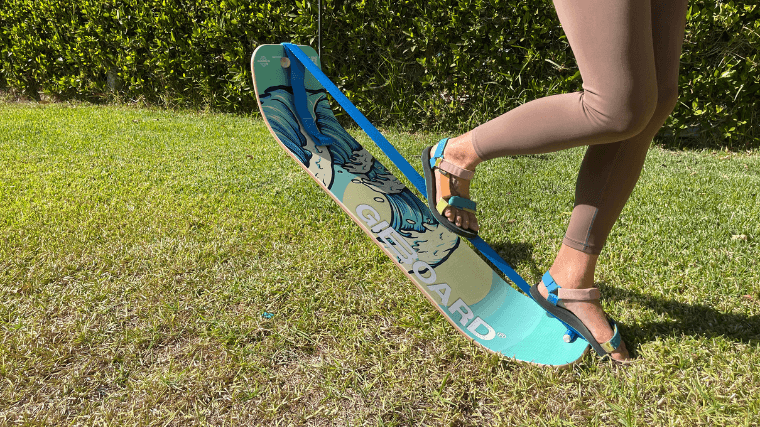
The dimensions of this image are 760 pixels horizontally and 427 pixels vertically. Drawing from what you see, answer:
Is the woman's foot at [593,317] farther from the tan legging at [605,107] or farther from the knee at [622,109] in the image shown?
the knee at [622,109]

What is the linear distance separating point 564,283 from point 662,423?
0.42m

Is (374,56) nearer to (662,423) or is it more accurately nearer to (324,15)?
(324,15)

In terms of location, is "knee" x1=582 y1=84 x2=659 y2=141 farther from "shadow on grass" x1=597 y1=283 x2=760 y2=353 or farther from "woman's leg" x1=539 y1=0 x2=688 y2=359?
"shadow on grass" x1=597 y1=283 x2=760 y2=353

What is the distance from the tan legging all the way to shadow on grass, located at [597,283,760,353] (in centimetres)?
45

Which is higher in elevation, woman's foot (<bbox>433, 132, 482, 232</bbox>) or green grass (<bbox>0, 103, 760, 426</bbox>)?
woman's foot (<bbox>433, 132, 482, 232</bbox>)

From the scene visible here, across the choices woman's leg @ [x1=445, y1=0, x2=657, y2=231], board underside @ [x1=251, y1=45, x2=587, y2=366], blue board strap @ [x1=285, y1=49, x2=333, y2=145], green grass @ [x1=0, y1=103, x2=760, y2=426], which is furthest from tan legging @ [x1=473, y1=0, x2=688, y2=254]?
blue board strap @ [x1=285, y1=49, x2=333, y2=145]

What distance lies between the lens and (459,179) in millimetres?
1498

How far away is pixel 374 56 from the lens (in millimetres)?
4762

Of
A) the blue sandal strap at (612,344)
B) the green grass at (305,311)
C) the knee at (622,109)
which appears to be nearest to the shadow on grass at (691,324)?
the green grass at (305,311)

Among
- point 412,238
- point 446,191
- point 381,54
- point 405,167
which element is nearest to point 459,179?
point 446,191

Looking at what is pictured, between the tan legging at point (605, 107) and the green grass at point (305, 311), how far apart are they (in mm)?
480

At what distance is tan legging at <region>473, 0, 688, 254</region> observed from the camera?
3.60ft

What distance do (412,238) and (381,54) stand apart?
10.6 feet

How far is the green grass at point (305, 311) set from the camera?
1.35 m
